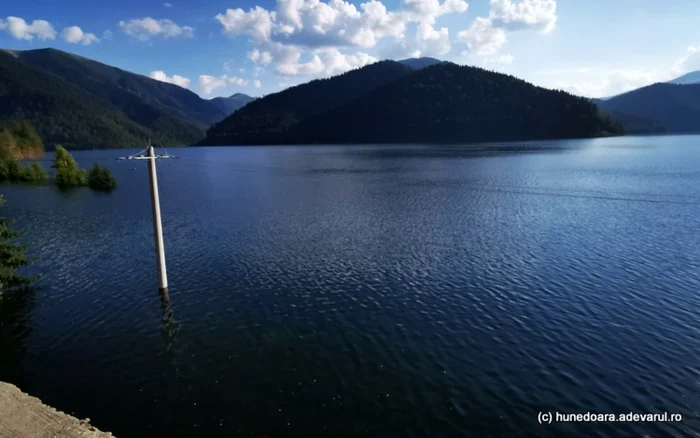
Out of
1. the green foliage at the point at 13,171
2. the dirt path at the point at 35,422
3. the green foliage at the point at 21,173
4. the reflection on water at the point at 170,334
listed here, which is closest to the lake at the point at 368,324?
the reflection on water at the point at 170,334

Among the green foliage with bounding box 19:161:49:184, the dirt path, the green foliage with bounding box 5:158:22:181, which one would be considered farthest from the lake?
the green foliage with bounding box 5:158:22:181

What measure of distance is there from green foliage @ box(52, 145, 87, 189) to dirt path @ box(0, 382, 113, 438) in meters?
123

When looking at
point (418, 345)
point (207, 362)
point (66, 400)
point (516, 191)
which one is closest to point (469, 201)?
point (516, 191)

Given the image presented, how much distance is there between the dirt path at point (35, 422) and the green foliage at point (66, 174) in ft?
402

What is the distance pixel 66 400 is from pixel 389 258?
32.3 m

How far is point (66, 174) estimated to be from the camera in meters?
121

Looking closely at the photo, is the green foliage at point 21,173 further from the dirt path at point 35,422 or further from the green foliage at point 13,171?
the dirt path at point 35,422

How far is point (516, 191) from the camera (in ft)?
294

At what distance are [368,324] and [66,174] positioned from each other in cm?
12957

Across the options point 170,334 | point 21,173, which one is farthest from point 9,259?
point 21,173

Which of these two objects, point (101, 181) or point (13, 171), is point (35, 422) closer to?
point (101, 181)

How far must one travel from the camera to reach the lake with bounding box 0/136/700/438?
20734mm

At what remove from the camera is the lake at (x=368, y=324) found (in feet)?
68.0

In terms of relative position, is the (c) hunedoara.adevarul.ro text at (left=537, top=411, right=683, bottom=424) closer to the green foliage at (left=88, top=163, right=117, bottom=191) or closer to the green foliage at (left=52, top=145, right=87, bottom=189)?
the green foliage at (left=88, top=163, right=117, bottom=191)
